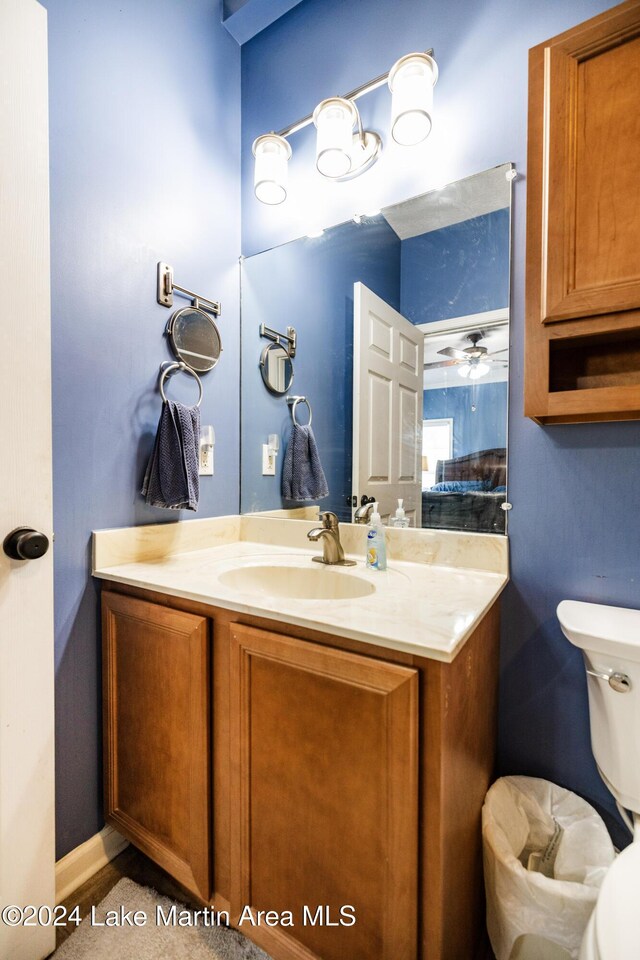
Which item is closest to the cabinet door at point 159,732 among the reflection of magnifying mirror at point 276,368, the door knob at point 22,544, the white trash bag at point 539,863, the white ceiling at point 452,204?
the door knob at point 22,544

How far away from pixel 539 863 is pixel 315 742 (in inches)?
25.1

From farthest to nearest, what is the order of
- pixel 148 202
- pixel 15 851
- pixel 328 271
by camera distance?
pixel 328 271 < pixel 148 202 < pixel 15 851

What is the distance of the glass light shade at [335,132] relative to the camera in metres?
1.22

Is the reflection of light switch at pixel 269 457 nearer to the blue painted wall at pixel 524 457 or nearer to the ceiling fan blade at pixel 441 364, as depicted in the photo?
the ceiling fan blade at pixel 441 364

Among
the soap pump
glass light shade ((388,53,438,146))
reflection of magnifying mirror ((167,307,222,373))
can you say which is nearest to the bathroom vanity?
the soap pump

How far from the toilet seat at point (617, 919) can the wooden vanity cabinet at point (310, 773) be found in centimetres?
20

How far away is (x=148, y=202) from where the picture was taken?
125cm

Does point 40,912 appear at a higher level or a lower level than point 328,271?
lower

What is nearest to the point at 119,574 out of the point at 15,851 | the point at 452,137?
the point at 15,851

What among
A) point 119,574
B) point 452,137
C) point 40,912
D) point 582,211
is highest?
point 452,137

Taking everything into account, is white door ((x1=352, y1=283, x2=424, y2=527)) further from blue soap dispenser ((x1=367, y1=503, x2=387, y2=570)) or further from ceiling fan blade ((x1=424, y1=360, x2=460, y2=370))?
blue soap dispenser ((x1=367, y1=503, x2=387, y2=570))

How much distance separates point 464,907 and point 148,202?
1881mm

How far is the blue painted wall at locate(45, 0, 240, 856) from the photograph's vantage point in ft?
3.45

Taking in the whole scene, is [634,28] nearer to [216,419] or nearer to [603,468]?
[603,468]
